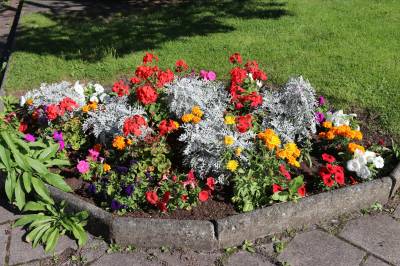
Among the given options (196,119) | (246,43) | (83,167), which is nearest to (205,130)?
(196,119)

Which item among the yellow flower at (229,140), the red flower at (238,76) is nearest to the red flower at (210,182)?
the yellow flower at (229,140)

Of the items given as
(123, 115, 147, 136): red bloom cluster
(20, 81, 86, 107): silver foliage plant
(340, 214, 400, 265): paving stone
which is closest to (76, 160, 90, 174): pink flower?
(123, 115, 147, 136): red bloom cluster

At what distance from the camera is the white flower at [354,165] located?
4145 mm

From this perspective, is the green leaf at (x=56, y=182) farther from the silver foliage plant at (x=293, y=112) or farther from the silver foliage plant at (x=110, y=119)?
the silver foliage plant at (x=293, y=112)

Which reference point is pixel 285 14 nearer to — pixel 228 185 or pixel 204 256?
pixel 228 185

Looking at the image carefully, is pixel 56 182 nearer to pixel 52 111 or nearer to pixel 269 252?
pixel 52 111

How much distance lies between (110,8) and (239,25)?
2398 mm

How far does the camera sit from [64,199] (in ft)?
12.8

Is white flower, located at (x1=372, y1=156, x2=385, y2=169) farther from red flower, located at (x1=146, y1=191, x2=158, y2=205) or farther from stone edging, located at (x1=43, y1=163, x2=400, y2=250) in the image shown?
red flower, located at (x1=146, y1=191, x2=158, y2=205)

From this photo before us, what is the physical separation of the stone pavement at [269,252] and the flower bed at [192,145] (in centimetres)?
28

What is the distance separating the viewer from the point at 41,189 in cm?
378

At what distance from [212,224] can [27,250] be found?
134 cm

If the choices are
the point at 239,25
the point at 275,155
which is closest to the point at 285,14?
the point at 239,25

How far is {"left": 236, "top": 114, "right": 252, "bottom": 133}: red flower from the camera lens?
13.4 ft
